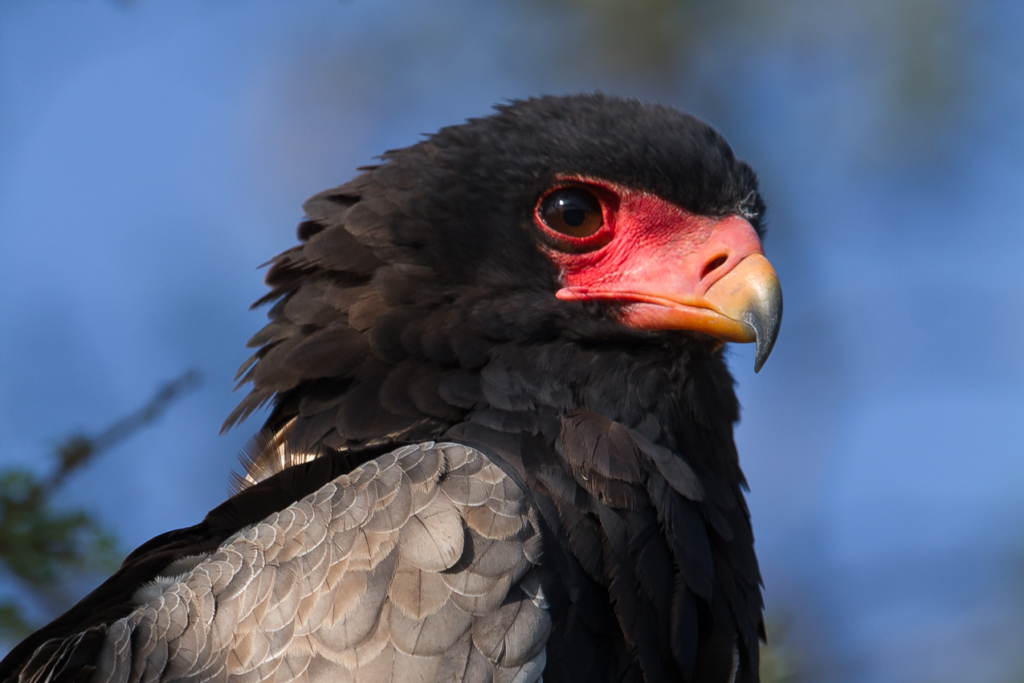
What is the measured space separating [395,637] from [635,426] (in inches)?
54.7

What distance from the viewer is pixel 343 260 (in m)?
4.09

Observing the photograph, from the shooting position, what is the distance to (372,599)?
9.66 feet

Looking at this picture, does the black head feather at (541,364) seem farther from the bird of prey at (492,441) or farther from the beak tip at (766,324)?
the beak tip at (766,324)

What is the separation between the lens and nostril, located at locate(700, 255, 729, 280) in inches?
157

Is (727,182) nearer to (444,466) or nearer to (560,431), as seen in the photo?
(560,431)

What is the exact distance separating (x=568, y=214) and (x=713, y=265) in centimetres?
65

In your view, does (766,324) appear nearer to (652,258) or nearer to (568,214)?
(652,258)

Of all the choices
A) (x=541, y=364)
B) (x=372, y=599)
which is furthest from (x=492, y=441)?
(x=372, y=599)

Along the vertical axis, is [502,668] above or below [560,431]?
below

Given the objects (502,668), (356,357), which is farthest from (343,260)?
(502,668)

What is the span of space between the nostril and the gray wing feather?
1340mm

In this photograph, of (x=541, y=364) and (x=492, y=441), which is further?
(x=541, y=364)

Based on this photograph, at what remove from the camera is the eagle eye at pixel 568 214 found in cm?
410

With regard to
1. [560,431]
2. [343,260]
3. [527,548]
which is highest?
[343,260]
